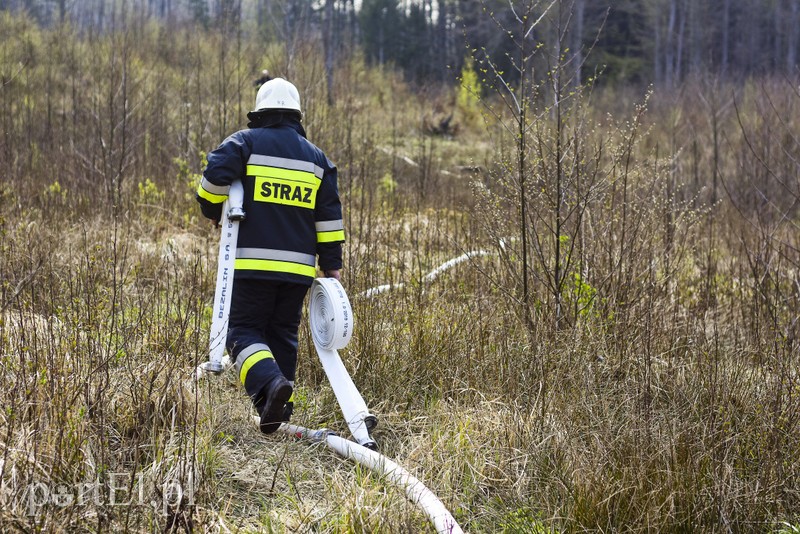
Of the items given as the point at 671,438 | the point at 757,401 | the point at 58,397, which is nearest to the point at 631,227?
the point at 757,401

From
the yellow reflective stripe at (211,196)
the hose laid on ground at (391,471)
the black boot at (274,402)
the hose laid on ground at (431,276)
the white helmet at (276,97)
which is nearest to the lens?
the hose laid on ground at (391,471)

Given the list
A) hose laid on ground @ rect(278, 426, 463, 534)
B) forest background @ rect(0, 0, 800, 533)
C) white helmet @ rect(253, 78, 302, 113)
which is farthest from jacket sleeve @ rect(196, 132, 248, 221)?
hose laid on ground @ rect(278, 426, 463, 534)

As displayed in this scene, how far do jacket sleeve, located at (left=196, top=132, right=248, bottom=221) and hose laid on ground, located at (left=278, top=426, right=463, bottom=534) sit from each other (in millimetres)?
1264

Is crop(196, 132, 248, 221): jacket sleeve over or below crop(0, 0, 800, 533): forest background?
over

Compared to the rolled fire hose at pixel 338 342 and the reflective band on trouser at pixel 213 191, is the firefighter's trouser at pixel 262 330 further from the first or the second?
the reflective band on trouser at pixel 213 191

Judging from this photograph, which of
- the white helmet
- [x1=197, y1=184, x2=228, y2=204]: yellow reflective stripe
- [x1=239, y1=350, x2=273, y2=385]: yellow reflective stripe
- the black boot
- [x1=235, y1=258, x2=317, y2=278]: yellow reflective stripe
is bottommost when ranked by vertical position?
the black boot

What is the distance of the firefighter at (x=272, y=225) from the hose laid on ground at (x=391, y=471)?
7.9 inches

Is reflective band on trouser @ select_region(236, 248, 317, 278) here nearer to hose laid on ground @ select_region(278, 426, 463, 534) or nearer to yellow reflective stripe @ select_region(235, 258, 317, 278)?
yellow reflective stripe @ select_region(235, 258, 317, 278)

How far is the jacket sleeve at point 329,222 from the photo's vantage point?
13.3 feet

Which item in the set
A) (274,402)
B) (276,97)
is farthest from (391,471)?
(276,97)

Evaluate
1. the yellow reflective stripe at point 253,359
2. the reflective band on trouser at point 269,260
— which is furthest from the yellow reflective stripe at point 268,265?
the yellow reflective stripe at point 253,359

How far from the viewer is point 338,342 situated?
3770mm

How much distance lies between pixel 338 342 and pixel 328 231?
0.66 metres

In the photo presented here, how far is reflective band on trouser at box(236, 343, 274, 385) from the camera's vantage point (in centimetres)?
374
